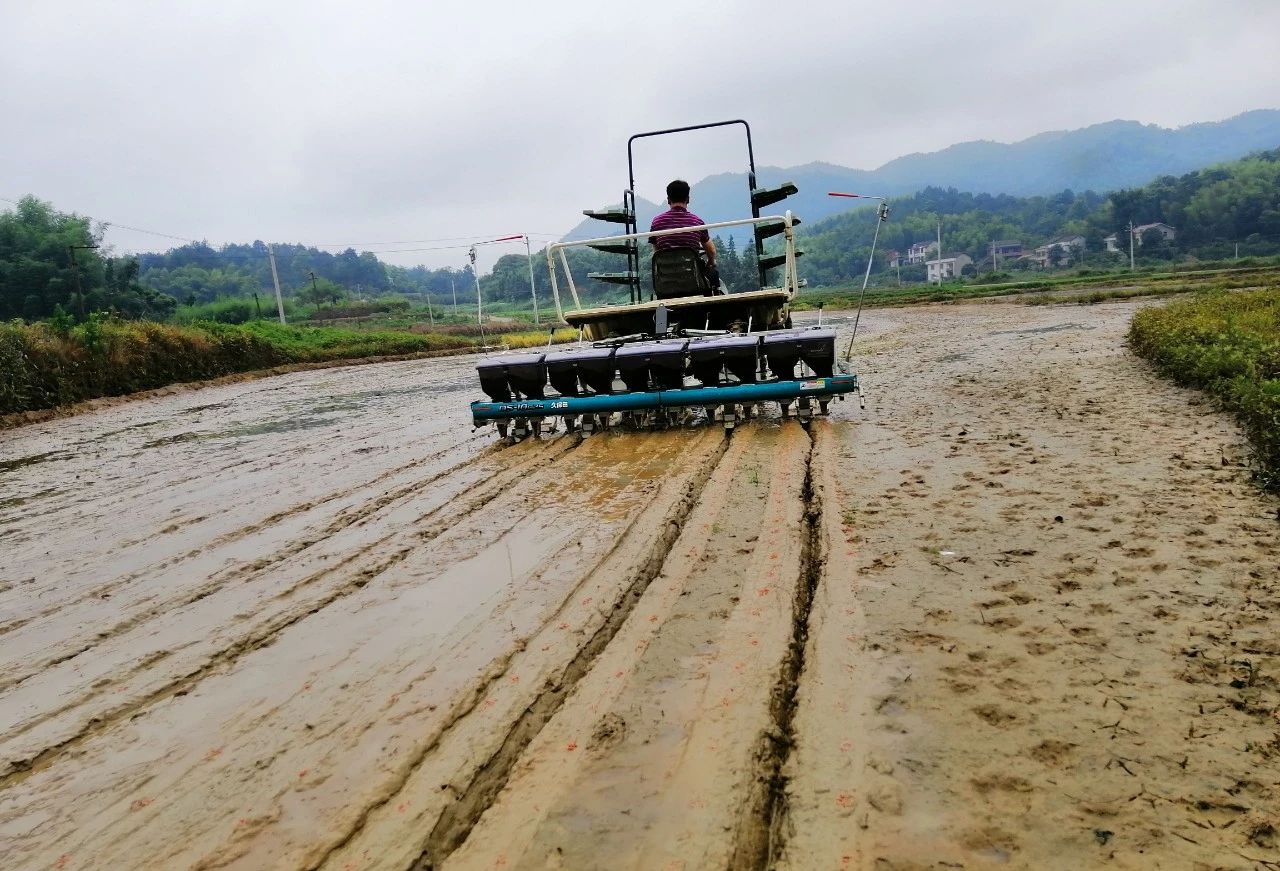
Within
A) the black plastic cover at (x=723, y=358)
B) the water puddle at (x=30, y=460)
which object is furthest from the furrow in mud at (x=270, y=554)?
the water puddle at (x=30, y=460)

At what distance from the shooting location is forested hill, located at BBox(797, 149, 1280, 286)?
8675 centimetres

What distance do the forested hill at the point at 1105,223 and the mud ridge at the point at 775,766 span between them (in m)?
52.9

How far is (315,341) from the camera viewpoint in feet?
99.9

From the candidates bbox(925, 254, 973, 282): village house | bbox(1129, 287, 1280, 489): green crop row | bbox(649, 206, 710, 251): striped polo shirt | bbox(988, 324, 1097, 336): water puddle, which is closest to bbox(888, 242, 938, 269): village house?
bbox(925, 254, 973, 282): village house

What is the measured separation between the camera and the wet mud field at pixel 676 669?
1.99 metres

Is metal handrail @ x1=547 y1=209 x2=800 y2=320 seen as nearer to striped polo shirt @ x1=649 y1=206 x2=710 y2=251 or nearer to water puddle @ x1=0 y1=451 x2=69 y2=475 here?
striped polo shirt @ x1=649 y1=206 x2=710 y2=251

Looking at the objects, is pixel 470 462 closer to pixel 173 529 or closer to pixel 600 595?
pixel 173 529

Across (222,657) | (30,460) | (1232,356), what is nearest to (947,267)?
(1232,356)

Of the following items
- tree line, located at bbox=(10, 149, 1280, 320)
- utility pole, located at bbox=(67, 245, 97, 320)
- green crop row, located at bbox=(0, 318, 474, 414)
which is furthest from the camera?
tree line, located at bbox=(10, 149, 1280, 320)

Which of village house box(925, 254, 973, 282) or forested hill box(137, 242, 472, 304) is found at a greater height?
forested hill box(137, 242, 472, 304)

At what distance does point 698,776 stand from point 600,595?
1399 mm

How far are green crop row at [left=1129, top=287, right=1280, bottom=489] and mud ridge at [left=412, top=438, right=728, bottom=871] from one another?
357cm

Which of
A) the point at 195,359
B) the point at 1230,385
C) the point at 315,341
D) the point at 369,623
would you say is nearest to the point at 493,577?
the point at 369,623

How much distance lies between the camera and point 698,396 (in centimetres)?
743
